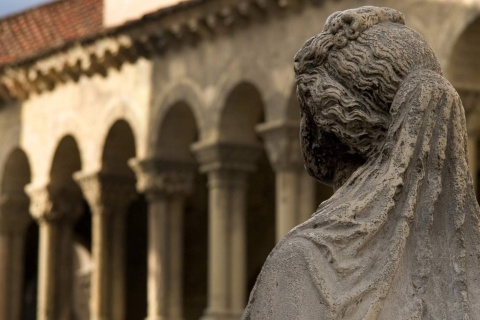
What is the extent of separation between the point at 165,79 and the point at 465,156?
21888 millimetres

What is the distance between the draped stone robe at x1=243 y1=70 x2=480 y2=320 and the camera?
128 inches

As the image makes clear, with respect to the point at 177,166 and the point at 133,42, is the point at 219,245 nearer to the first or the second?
the point at 177,166

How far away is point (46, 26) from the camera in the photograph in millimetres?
28922

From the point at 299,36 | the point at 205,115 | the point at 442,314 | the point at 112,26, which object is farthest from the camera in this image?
the point at 112,26

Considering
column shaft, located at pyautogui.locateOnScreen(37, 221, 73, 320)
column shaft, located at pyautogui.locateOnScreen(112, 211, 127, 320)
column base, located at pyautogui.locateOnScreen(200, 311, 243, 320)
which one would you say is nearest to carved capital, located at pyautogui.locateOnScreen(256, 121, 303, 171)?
column base, located at pyautogui.locateOnScreen(200, 311, 243, 320)

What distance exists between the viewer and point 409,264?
131 inches

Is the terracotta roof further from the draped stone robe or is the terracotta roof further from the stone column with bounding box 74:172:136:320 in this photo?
the draped stone robe

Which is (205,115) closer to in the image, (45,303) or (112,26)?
(112,26)

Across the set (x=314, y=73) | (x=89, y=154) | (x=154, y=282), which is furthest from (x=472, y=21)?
(x=314, y=73)

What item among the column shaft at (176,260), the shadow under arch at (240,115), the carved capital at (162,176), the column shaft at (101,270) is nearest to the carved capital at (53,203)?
the column shaft at (101,270)

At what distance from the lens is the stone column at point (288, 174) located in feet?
73.1

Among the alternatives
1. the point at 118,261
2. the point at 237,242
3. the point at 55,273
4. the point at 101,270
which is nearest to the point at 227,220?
the point at 237,242

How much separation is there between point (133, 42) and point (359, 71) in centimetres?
2203

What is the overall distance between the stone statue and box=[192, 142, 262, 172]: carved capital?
20.3 metres
